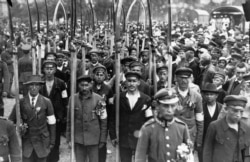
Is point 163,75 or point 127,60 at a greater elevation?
point 127,60

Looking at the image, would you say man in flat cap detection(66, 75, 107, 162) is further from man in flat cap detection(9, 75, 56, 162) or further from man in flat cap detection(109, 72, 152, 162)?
man in flat cap detection(9, 75, 56, 162)

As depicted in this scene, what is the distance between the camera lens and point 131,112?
6.03 m

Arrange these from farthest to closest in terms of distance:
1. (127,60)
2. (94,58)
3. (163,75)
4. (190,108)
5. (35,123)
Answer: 1. (94,58)
2. (127,60)
3. (163,75)
4. (190,108)
5. (35,123)

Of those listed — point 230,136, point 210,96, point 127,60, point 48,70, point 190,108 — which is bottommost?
point 230,136

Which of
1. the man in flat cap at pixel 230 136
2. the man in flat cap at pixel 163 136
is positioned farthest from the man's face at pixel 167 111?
the man in flat cap at pixel 230 136

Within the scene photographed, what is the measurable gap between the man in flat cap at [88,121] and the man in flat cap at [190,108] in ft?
4.02

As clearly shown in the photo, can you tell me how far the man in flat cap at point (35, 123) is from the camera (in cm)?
568

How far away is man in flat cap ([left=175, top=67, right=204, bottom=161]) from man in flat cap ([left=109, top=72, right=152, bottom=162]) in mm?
541

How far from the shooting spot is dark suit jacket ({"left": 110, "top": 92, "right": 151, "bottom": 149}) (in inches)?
237

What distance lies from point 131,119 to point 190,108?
0.95 meters

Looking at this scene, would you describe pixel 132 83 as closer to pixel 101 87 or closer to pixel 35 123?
pixel 101 87

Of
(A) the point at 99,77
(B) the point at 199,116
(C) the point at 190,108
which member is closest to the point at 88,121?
(A) the point at 99,77

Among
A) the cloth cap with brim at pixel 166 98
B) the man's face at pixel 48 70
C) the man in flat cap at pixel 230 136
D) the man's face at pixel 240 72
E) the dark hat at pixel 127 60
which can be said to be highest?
the dark hat at pixel 127 60

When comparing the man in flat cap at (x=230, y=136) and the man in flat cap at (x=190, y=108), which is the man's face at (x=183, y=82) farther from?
the man in flat cap at (x=230, y=136)
